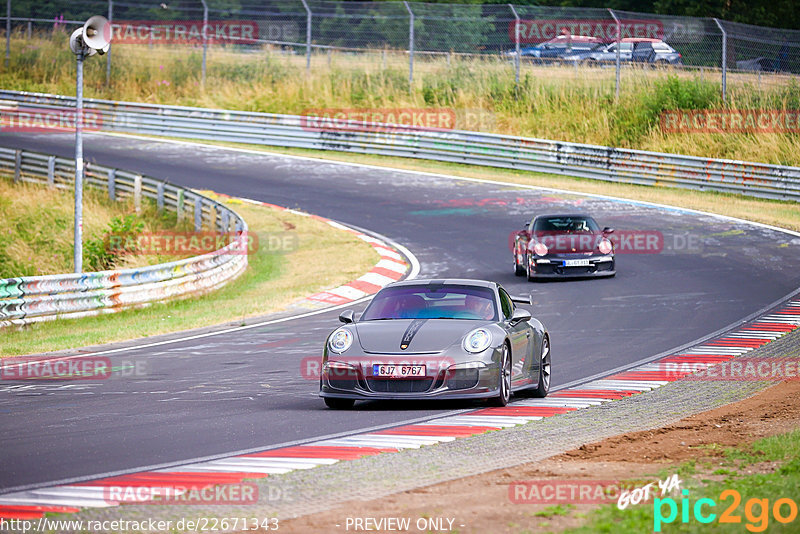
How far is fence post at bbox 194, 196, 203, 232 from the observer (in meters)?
27.6

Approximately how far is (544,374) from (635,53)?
27685 millimetres

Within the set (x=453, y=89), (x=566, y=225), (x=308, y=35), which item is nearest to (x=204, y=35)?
(x=308, y=35)

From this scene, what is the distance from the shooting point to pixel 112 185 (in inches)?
1229

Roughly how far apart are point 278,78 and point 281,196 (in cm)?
1302

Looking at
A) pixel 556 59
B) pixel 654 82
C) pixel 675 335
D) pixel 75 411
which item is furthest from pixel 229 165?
pixel 75 411

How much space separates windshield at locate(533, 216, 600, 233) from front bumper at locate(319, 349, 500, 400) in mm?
12110

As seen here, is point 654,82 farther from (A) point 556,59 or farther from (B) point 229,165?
(B) point 229,165

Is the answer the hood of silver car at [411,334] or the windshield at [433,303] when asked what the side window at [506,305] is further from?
the hood of silver car at [411,334]

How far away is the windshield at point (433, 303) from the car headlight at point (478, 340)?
0.60m

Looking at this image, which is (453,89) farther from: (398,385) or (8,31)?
(398,385)

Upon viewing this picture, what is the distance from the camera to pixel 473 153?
124 feet

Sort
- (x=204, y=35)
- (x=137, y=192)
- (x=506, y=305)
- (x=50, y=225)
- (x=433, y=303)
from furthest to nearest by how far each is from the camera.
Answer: (x=204, y=35)
(x=137, y=192)
(x=50, y=225)
(x=506, y=305)
(x=433, y=303)

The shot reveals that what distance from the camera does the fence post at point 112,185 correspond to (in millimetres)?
31031

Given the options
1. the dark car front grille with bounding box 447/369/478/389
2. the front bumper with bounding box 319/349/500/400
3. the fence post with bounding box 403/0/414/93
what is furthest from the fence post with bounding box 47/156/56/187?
the dark car front grille with bounding box 447/369/478/389
